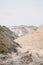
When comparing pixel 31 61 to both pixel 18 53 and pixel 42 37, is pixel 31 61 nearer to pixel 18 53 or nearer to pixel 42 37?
pixel 18 53

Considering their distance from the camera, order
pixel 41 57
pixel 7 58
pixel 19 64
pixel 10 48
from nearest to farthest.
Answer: pixel 19 64
pixel 7 58
pixel 41 57
pixel 10 48

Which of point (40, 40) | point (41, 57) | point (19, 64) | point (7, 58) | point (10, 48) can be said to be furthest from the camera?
point (40, 40)

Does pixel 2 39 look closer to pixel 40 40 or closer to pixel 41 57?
pixel 41 57

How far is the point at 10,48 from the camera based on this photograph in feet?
39.8

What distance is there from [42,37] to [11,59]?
399 inches

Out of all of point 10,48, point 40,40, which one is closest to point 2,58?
point 10,48

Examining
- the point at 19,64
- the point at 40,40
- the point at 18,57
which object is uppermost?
the point at 40,40

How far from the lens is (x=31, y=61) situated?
10.1m

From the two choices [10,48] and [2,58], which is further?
[10,48]

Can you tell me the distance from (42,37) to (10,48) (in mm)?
8376

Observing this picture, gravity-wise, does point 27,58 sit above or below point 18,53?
below

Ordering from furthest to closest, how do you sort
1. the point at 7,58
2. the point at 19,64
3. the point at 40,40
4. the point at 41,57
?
1. the point at 40,40
2. the point at 41,57
3. the point at 7,58
4. the point at 19,64

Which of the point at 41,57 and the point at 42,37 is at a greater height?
the point at 42,37

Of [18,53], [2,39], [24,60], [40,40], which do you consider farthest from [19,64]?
[40,40]
